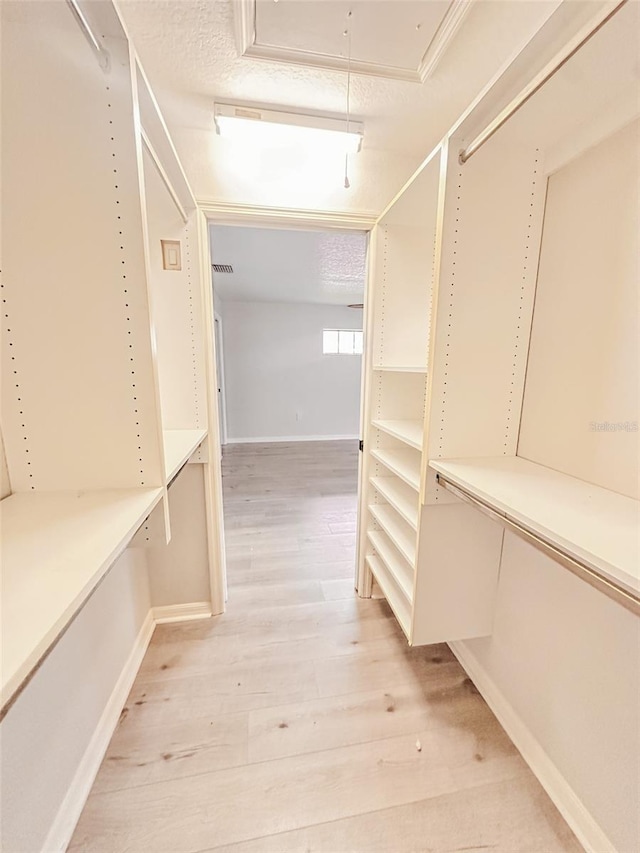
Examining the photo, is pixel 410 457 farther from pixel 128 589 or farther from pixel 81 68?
pixel 81 68

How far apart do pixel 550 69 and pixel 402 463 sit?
131cm

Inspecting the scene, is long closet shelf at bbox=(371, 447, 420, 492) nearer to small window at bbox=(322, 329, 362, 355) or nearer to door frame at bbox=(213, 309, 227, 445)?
door frame at bbox=(213, 309, 227, 445)

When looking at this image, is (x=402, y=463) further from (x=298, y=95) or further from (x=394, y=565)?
(x=298, y=95)

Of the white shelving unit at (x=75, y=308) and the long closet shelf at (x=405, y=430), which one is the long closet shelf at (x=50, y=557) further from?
the long closet shelf at (x=405, y=430)

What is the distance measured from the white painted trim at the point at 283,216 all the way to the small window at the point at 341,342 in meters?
4.36

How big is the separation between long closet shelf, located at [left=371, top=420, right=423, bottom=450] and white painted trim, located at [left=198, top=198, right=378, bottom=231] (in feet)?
3.25

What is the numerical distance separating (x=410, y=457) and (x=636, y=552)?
1.11m

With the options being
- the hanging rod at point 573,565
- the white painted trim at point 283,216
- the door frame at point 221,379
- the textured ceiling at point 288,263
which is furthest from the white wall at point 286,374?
the hanging rod at point 573,565

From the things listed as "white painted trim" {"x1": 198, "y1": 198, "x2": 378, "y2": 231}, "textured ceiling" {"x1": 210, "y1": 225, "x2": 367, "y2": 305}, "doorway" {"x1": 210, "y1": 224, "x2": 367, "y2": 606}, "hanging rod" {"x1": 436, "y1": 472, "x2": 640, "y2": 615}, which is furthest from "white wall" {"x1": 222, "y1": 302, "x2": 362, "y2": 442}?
"hanging rod" {"x1": 436, "y1": 472, "x2": 640, "y2": 615}

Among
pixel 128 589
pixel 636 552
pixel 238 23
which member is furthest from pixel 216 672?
pixel 238 23

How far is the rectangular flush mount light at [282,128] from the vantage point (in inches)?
49.4

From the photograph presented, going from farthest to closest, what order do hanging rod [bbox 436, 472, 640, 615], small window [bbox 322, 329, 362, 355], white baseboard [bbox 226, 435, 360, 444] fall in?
small window [bbox 322, 329, 362, 355] → white baseboard [bbox 226, 435, 360, 444] → hanging rod [bbox 436, 472, 640, 615]

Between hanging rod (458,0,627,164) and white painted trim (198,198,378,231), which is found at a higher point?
white painted trim (198,198,378,231)

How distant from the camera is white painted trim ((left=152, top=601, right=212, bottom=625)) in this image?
72.2 inches
